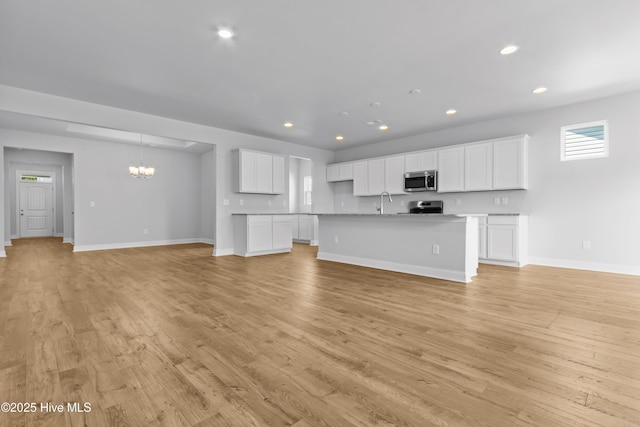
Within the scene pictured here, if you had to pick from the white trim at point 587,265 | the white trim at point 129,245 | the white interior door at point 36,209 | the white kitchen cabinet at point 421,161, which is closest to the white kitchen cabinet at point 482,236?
the white trim at point 587,265

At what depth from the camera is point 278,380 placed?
1.67 meters

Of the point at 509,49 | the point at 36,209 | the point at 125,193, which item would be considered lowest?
the point at 36,209

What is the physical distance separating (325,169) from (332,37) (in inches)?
224

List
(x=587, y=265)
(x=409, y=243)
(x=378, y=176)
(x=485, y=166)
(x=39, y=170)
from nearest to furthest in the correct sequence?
1. (x=409, y=243)
2. (x=587, y=265)
3. (x=485, y=166)
4. (x=378, y=176)
5. (x=39, y=170)

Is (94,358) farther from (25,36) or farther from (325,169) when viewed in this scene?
(325,169)

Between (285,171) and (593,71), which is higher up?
(593,71)

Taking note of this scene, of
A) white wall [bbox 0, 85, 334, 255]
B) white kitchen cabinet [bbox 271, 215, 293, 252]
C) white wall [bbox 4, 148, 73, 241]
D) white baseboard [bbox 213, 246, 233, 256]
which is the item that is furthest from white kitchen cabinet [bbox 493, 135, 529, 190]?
white wall [bbox 4, 148, 73, 241]

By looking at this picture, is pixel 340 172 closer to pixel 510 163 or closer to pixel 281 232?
pixel 281 232

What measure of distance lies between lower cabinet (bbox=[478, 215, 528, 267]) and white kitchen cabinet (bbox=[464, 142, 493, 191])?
742 mm

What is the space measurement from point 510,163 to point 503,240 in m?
1.40

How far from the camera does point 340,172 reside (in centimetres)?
833

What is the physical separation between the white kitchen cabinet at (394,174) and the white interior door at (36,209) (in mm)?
11067

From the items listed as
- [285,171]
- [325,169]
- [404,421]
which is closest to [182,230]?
[285,171]

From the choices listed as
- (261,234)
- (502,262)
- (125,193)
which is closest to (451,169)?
(502,262)
